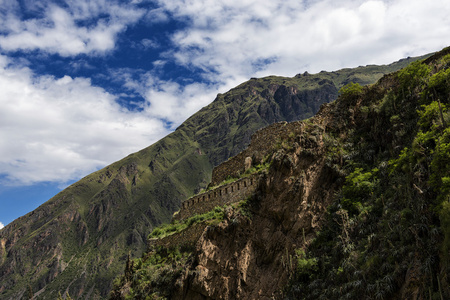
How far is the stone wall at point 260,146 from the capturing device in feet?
153

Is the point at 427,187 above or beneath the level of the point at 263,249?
above

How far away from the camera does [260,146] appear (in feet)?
163

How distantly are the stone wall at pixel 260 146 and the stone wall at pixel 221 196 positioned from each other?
339 cm

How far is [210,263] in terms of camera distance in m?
40.8

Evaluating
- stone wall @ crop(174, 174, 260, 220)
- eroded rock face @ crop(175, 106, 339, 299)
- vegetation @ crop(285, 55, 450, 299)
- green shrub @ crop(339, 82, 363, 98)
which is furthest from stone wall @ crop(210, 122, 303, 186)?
green shrub @ crop(339, 82, 363, 98)

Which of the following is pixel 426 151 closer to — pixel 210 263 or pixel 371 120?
pixel 371 120

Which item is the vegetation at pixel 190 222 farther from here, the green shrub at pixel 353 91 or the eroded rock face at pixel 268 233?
the green shrub at pixel 353 91

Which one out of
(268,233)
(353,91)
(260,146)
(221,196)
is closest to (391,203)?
(268,233)

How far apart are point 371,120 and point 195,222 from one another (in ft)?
75.0

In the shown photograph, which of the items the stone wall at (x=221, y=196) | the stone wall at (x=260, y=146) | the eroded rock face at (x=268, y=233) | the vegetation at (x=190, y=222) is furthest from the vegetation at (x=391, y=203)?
the vegetation at (x=190, y=222)

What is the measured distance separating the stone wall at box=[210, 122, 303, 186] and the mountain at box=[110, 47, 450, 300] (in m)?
0.19

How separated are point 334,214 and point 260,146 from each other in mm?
15854

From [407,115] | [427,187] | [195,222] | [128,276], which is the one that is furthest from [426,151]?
[128,276]

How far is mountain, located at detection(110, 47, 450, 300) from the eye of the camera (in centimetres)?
2709
